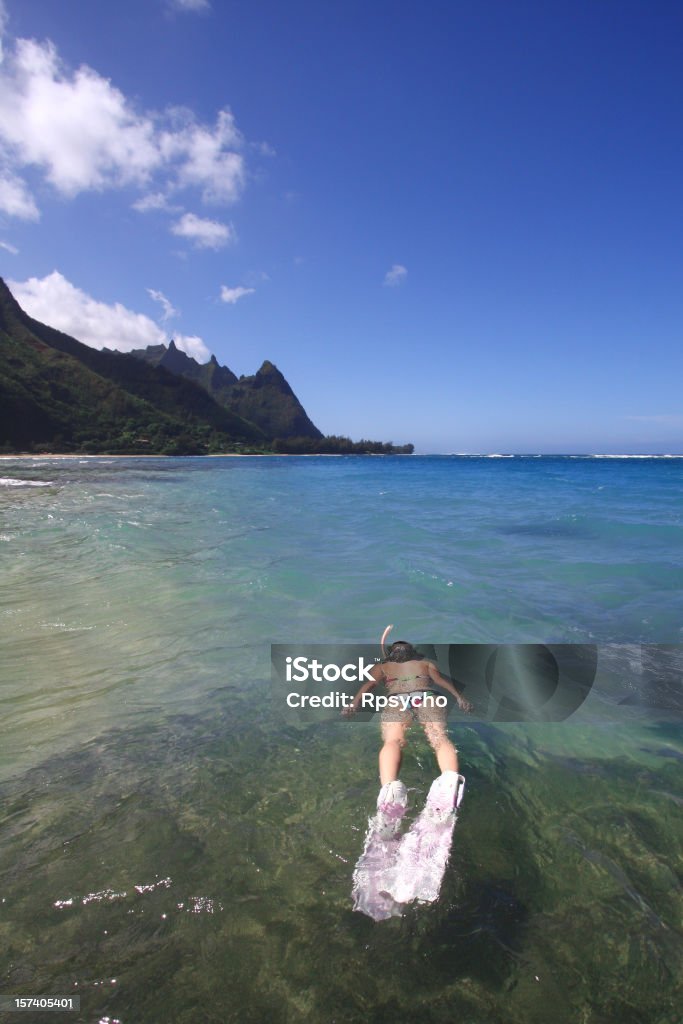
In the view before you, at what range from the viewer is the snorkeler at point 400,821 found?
2.93m

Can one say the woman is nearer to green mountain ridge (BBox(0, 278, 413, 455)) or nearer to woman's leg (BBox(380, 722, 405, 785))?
woman's leg (BBox(380, 722, 405, 785))

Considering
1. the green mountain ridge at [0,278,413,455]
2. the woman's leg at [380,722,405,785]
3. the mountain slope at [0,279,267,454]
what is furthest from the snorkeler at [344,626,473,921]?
the mountain slope at [0,279,267,454]

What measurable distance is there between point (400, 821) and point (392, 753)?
25.5 inches

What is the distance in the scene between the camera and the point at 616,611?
28.9ft

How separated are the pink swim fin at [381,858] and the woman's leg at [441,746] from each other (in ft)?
1.54

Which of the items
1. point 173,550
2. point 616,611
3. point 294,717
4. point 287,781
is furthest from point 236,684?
point 173,550

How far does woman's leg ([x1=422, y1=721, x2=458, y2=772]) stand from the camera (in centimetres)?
405

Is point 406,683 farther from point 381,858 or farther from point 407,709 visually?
point 381,858

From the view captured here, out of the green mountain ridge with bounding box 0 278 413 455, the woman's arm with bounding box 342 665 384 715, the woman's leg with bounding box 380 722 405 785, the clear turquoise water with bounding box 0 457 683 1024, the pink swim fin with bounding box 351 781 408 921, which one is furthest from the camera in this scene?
the green mountain ridge with bounding box 0 278 413 455

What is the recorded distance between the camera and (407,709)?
15.8ft

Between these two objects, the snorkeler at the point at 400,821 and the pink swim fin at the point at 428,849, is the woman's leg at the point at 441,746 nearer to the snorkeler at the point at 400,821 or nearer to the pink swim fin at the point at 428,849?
the snorkeler at the point at 400,821

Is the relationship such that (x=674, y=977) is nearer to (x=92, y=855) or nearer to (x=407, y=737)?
(x=407, y=737)

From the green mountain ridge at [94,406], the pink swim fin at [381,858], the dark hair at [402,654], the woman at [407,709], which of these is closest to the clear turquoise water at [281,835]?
the pink swim fin at [381,858]

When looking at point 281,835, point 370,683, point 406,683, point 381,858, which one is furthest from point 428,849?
point 370,683
